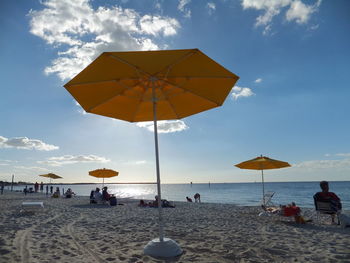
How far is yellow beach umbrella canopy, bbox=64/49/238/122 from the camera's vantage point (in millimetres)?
3348

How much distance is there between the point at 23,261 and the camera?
11.7 ft

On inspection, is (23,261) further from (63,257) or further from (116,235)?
(116,235)

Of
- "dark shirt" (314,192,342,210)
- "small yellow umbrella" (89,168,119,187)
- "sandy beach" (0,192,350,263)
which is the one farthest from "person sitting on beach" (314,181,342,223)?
"small yellow umbrella" (89,168,119,187)

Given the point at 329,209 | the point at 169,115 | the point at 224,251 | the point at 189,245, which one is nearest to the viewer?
the point at 224,251

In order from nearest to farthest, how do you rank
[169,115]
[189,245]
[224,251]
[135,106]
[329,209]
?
[224,251], [189,245], [135,106], [169,115], [329,209]

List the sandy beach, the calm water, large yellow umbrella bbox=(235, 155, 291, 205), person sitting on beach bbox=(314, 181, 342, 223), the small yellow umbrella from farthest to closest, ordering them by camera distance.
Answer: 1. the calm water
2. the small yellow umbrella
3. large yellow umbrella bbox=(235, 155, 291, 205)
4. person sitting on beach bbox=(314, 181, 342, 223)
5. the sandy beach

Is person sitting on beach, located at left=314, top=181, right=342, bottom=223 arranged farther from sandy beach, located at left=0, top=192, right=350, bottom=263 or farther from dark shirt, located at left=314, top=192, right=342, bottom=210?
sandy beach, located at left=0, top=192, right=350, bottom=263

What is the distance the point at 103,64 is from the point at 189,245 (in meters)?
3.60

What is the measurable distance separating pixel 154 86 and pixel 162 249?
272 cm

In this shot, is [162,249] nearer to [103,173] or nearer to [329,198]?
[329,198]

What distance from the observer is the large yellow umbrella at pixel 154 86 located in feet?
11.0

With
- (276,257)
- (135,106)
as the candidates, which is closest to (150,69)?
(135,106)

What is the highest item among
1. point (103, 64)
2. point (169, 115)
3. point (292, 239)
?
point (103, 64)

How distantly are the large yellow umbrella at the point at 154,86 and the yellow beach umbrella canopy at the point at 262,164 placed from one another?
678 centimetres
